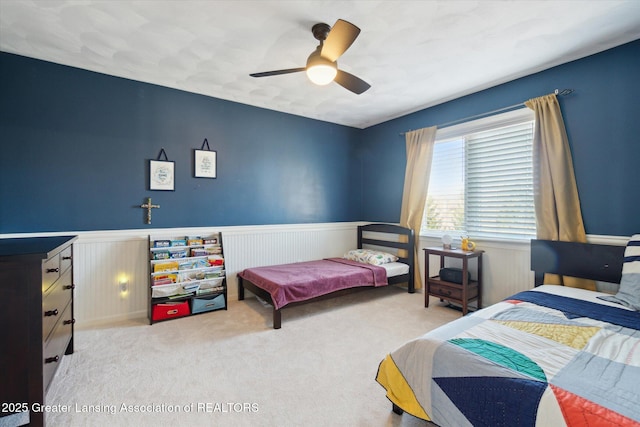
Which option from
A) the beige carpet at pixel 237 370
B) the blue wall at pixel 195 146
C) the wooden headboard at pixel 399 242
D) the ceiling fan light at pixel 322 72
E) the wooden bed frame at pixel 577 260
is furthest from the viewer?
the wooden headboard at pixel 399 242

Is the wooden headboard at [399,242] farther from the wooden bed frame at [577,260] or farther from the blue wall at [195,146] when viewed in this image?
the wooden bed frame at [577,260]

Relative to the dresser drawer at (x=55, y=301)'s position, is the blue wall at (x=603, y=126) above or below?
above

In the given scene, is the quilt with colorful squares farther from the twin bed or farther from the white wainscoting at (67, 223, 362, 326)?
the white wainscoting at (67, 223, 362, 326)

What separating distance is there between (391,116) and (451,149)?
1.15m

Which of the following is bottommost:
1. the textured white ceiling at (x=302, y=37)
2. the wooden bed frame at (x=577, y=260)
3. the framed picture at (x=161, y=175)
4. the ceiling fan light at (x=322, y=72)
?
the wooden bed frame at (x=577, y=260)

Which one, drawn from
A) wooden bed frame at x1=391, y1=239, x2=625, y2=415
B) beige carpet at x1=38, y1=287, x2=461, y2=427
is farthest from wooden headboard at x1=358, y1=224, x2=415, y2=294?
wooden bed frame at x1=391, y1=239, x2=625, y2=415

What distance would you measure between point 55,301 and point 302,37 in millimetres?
2676

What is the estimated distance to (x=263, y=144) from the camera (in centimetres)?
423

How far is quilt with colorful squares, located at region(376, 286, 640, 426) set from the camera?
43.0 inches

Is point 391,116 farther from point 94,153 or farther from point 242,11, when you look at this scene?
point 94,153

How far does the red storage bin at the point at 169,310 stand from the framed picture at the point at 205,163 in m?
1.59

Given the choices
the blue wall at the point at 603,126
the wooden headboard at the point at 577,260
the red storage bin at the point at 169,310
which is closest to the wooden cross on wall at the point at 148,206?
the red storage bin at the point at 169,310

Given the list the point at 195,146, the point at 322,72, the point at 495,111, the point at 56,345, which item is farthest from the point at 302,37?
the point at 56,345

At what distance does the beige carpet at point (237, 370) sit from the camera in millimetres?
1732
